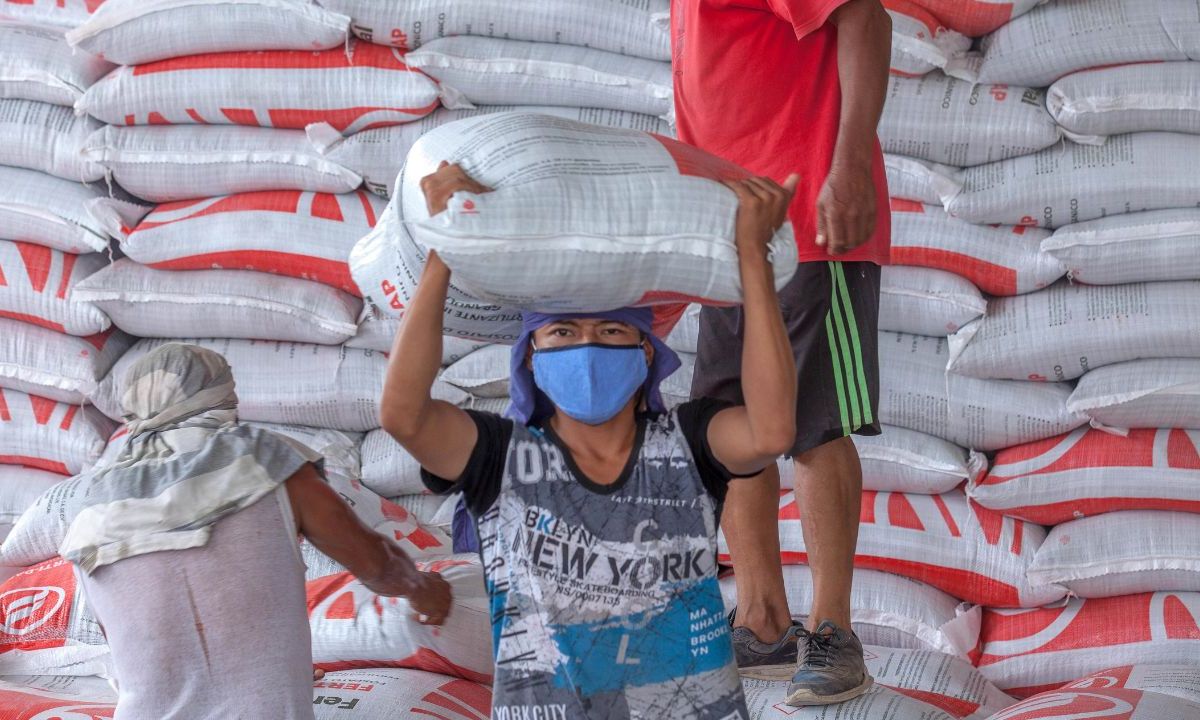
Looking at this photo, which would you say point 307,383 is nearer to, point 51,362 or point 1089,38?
point 51,362

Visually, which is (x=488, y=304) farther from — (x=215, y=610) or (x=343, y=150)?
(x=343, y=150)

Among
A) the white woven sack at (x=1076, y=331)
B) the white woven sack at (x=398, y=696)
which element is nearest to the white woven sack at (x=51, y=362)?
the white woven sack at (x=398, y=696)

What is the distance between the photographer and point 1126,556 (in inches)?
109

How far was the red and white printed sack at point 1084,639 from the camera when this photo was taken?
271cm

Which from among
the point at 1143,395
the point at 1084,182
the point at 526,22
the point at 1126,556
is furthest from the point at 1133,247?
the point at 526,22

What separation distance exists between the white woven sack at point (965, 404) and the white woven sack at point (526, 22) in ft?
2.80

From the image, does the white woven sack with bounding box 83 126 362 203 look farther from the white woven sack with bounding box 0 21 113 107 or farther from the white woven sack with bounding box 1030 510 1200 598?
the white woven sack with bounding box 1030 510 1200 598

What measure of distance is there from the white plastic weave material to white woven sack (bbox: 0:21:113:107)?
6.66ft

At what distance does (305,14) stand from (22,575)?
133cm

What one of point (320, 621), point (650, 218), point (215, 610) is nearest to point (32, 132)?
point (320, 621)

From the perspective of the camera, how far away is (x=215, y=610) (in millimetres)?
1802

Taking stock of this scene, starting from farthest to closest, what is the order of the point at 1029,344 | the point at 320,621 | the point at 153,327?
the point at 153,327 < the point at 1029,344 < the point at 320,621

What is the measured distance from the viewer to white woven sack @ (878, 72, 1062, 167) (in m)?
2.82

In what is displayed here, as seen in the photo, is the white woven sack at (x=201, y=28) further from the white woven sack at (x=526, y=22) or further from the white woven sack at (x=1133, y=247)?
the white woven sack at (x=1133, y=247)
